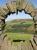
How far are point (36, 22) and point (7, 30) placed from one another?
943 millimetres

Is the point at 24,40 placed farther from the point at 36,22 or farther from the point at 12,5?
the point at 12,5

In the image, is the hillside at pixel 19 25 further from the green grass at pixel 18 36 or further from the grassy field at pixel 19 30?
the green grass at pixel 18 36

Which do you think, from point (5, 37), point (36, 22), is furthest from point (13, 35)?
point (36, 22)

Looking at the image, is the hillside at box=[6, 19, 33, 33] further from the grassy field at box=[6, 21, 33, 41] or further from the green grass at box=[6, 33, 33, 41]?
the green grass at box=[6, 33, 33, 41]

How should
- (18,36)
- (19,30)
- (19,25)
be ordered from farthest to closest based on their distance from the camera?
(19,25) < (19,30) < (18,36)

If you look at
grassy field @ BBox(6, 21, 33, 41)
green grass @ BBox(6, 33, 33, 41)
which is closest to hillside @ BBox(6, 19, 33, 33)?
grassy field @ BBox(6, 21, 33, 41)

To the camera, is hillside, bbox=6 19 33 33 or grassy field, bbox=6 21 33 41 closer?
grassy field, bbox=6 21 33 41

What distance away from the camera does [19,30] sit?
5.07 m

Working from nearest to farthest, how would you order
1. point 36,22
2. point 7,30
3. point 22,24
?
point 36,22 → point 7,30 → point 22,24

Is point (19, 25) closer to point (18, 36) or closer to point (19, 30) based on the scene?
point (19, 30)

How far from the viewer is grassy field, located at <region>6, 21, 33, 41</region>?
4770 mm

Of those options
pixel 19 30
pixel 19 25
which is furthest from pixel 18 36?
pixel 19 25

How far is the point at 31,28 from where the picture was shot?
4.71m

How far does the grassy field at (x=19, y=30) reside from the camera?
477cm
